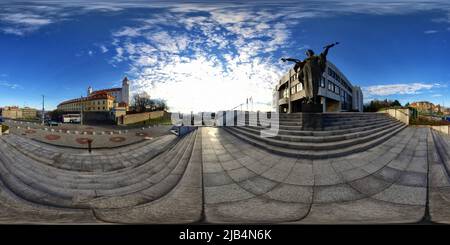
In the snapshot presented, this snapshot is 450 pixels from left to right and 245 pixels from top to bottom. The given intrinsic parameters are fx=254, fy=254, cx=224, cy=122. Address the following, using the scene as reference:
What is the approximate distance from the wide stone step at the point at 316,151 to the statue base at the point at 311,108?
0.23 meters

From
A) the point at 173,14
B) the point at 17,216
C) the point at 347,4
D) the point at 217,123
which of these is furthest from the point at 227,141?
the point at 17,216

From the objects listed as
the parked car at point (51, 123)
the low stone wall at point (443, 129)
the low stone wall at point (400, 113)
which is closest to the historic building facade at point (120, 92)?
the parked car at point (51, 123)

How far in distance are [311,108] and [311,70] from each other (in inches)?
7.8

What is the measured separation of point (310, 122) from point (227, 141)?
42cm

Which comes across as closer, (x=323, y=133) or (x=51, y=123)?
(x=51, y=123)

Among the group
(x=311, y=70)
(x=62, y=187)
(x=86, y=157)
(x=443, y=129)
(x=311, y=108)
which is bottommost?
(x=62, y=187)

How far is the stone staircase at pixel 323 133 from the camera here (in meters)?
1.15

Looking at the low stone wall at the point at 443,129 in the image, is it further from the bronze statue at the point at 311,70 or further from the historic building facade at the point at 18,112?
the historic building facade at the point at 18,112

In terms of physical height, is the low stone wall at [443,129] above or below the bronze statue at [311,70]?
below

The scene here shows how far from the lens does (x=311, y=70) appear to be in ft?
4.02

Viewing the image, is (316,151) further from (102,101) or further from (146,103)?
(102,101)

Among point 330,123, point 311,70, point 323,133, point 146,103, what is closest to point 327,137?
point 323,133

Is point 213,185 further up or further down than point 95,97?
further down

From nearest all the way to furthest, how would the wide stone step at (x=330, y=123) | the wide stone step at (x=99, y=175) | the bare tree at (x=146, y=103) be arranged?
the bare tree at (x=146, y=103), the wide stone step at (x=99, y=175), the wide stone step at (x=330, y=123)
